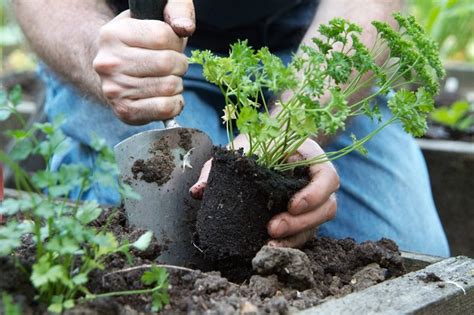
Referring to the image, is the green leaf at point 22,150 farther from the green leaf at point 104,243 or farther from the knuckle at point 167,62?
the knuckle at point 167,62

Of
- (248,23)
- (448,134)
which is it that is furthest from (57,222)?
(448,134)

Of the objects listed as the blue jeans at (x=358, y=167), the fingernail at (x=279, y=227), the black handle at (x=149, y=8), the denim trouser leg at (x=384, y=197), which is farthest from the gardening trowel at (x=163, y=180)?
the denim trouser leg at (x=384, y=197)

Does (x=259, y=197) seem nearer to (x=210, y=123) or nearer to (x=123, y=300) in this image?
(x=123, y=300)

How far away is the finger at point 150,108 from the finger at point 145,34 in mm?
115

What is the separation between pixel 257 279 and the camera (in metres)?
1.57

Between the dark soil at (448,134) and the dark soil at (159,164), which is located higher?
the dark soil at (159,164)

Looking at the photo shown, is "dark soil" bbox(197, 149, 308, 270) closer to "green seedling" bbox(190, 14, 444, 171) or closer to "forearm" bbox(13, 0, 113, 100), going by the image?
"green seedling" bbox(190, 14, 444, 171)

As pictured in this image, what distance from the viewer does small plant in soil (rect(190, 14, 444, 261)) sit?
5.04 ft

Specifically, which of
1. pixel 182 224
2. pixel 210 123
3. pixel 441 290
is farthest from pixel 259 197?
pixel 210 123

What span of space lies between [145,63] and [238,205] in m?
0.43

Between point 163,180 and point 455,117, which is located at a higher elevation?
point 163,180

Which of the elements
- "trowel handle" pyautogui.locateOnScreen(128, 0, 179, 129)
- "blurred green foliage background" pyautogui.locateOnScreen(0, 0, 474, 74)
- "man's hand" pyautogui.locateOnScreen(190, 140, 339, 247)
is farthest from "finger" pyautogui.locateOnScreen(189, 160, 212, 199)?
"blurred green foliage background" pyautogui.locateOnScreen(0, 0, 474, 74)

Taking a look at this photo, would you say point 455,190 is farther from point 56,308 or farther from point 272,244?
point 56,308

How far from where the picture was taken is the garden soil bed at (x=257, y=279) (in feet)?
4.49
